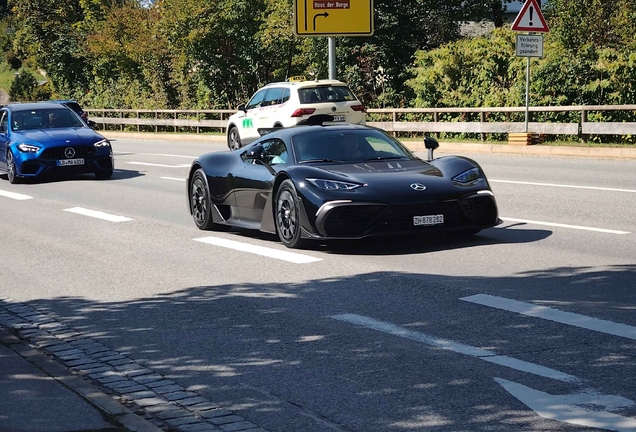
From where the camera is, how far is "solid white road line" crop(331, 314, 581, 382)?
627 centimetres

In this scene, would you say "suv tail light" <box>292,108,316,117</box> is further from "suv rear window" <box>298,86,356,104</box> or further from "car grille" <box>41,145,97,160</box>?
"car grille" <box>41,145,97,160</box>

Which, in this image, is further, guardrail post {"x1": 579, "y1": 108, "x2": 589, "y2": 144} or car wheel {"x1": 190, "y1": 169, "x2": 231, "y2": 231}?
guardrail post {"x1": 579, "y1": 108, "x2": 589, "y2": 144}

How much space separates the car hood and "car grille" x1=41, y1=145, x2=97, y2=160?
12cm

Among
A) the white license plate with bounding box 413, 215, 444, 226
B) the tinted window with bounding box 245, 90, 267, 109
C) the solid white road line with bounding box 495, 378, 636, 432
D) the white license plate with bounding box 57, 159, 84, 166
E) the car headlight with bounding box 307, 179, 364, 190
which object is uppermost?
the tinted window with bounding box 245, 90, 267, 109

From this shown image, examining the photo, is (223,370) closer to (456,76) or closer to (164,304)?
(164,304)

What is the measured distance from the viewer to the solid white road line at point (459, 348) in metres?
6.27

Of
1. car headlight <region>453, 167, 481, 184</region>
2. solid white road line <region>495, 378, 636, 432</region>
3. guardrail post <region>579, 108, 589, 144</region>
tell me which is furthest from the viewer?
guardrail post <region>579, 108, 589, 144</region>

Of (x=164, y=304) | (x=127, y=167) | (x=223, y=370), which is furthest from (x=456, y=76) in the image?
(x=223, y=370)

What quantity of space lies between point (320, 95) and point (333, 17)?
5.75m

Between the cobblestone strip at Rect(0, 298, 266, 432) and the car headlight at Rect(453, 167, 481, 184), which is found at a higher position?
the car headlight at Rect(453, 167, 481, 184)

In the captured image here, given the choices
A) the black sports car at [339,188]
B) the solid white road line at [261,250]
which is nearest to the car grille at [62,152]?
the black sports car at [339,188]

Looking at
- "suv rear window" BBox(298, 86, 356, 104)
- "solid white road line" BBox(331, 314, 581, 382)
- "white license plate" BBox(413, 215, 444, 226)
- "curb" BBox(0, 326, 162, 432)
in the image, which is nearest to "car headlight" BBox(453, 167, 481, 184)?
"white license plate" BBox(413, 215, 444, 226)

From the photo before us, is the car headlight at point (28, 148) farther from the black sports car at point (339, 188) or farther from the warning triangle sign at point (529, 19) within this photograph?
the warning triangle sign at point (529, 19)

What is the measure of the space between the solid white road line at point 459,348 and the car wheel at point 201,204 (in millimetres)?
5575
